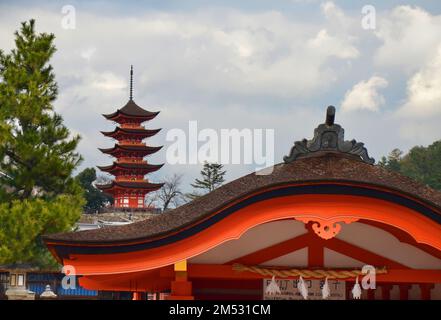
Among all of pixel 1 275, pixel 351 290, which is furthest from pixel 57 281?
pixel 351 290

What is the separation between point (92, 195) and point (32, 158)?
1901 inches

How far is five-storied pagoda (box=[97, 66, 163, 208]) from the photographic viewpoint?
246 ft

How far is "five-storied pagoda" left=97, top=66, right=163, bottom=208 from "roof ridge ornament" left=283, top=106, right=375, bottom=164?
63566mm

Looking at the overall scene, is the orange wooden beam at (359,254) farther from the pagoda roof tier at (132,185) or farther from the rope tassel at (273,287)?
the pagoda roof tier at (132,185)

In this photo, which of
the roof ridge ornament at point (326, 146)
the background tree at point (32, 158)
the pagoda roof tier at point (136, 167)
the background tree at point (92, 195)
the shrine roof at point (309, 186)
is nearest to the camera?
the shrine roof at point (309, 186)

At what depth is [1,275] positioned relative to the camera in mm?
40625

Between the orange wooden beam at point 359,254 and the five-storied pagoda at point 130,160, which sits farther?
the five-storied pagoda at point 130,160

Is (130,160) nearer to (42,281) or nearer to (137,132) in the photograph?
(137,132)

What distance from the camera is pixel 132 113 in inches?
3044

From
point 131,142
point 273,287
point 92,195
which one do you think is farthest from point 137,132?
point 273,287

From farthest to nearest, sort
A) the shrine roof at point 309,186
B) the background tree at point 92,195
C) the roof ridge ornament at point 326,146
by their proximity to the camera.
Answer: the background tree at point 92,195
the roof ridge ornament at point 326,146
the shrine roof at point 309,186

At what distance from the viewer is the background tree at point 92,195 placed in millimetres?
83875

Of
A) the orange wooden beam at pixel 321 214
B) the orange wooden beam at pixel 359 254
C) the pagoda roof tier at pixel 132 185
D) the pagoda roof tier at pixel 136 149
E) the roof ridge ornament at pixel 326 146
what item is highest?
the pagoda roof tier at pixel 136 149

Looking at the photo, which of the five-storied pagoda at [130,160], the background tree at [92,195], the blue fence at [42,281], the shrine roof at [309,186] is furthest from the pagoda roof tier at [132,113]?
the shrine roof at [309,186]
